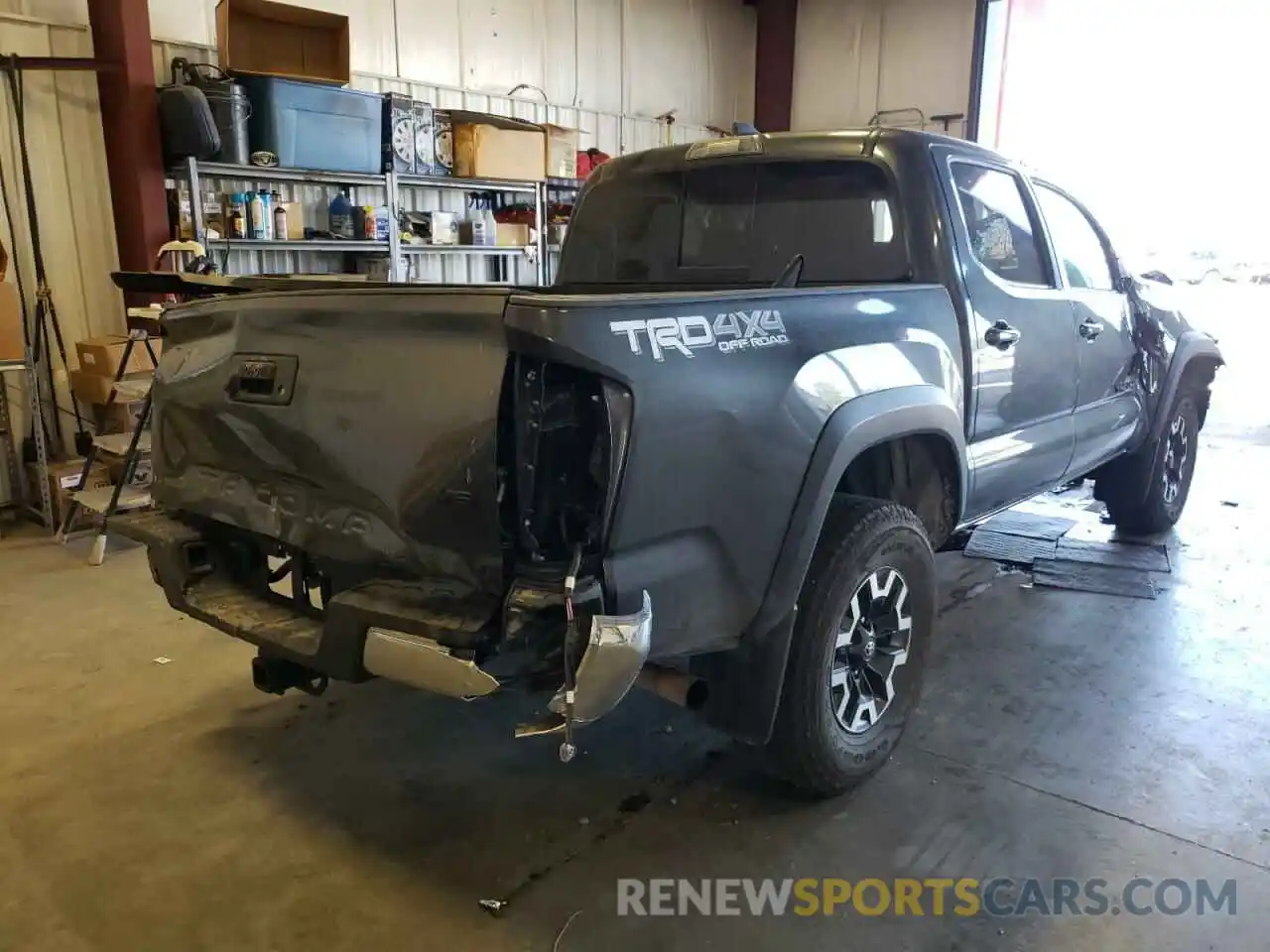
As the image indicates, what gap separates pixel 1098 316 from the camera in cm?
388

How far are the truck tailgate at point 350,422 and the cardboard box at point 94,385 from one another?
11.0ft

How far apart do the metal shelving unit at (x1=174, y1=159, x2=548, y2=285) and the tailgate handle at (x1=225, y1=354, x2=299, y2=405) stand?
166 inches

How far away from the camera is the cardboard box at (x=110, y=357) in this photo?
17.9 ft

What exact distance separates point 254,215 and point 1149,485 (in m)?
5.61

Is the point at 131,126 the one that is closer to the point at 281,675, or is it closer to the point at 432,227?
the point at 432,227

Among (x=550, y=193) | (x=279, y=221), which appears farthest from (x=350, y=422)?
(x=550, y=193)

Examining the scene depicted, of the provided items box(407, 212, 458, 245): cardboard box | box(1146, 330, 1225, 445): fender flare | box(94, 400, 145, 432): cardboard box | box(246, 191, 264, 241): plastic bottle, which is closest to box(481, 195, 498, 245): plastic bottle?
box(407, 212, 458, 245): cardboard box

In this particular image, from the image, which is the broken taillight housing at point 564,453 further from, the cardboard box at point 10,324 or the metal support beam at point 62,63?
the metal support beam at point 62,63

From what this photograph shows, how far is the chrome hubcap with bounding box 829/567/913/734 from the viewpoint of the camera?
8.29 ft

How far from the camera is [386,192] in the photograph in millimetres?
7098

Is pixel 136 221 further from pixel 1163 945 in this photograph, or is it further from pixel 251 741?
pixel 1163 945

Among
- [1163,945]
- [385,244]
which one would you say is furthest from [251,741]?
[385,244]

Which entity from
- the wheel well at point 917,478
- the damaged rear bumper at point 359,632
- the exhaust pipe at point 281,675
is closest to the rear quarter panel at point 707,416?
the damaged rear bumper at point 359,632

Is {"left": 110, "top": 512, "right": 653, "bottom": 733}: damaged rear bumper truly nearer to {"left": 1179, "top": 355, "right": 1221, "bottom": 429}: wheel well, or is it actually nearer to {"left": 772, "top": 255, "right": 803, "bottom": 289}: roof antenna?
{"left": 772, "top": 255, "right": 803, "bottom": 289}: roof antenna
